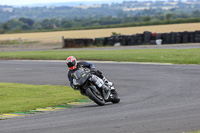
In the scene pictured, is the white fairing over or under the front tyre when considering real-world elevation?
over

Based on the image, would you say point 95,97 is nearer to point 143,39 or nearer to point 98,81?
point 98,81

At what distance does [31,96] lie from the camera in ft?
50.8

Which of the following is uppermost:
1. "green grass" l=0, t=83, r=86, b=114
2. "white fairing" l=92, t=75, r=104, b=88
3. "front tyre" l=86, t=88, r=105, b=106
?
"white fairing" l=92, t=75, r=104, b=88

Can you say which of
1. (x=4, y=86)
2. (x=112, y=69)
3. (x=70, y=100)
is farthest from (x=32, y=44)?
(x=70, y=100)

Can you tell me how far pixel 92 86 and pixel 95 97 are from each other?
1.08 feet

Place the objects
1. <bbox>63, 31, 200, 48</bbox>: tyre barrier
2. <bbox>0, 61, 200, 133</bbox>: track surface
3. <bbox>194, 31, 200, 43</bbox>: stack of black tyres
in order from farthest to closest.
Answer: <bbox>63, 31, 200, 48</bbox>: tyre barrier, <bbox>194, 31, 200, 43</bbox>: stack of black tyres, <bbox>0, 61, 200, 133</bbox>: track surface

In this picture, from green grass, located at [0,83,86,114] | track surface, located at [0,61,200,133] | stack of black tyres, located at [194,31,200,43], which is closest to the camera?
track surface, located at [0,61,200,133]

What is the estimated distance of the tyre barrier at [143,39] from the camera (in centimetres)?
3816

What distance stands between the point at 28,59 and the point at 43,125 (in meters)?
25.4

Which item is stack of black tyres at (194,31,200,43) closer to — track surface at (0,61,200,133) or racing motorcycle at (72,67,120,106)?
track surface at (0,61,200,133)

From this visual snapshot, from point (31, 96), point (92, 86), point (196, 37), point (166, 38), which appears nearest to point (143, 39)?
point (166, 38)

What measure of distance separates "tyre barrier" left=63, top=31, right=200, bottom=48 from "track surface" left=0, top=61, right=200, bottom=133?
694 inches

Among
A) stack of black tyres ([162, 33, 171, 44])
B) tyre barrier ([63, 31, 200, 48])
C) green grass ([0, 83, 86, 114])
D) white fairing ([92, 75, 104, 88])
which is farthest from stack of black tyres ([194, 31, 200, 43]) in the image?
white fairing ([92, 75, 104, 88])

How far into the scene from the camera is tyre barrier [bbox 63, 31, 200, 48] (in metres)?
38.2
